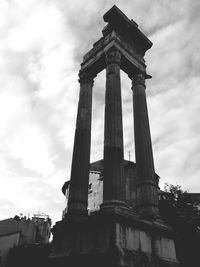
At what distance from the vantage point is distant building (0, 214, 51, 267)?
1946 inches

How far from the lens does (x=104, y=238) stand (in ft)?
35.5

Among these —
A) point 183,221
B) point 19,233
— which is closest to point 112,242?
point 183,221

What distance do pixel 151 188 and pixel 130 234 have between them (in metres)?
3.45

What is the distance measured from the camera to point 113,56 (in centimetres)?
1636

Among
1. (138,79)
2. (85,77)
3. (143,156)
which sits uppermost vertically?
(85,77)

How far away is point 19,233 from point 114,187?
45.7 metres

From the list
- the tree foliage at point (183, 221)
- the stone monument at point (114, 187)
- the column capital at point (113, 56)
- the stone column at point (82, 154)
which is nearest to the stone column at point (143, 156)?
the stone monument at point (114, 187)

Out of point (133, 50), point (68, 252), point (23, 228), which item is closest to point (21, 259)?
point (23, 228)

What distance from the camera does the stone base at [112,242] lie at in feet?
34.0

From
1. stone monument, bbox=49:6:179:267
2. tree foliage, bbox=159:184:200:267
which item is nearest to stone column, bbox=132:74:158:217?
stone monument, bbox=49:6:179:267

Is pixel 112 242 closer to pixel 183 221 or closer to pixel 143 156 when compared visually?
pixel 143 156

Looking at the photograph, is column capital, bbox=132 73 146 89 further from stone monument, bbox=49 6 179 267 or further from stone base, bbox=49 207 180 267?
stone base, bbox=49 207 180 267

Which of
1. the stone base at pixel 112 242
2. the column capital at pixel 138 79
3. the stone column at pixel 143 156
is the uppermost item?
the column capital at pixel 138 79

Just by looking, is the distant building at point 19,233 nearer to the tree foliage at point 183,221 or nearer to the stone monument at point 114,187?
the tree foliage at point 183,221
